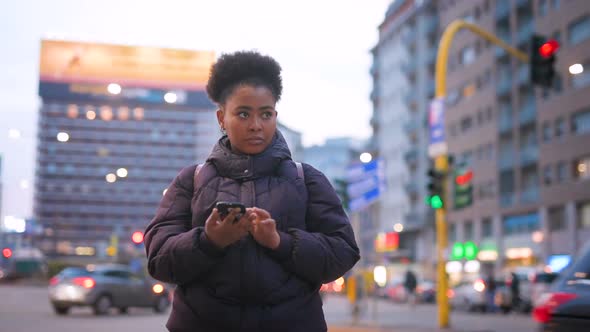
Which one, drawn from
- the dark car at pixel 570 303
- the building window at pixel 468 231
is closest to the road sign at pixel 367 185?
the dark car at pixel 570 303

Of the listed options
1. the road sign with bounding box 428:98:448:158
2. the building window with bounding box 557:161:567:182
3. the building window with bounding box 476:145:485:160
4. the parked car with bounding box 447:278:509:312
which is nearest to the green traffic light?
the road sign with bounding box 428:98:448:158

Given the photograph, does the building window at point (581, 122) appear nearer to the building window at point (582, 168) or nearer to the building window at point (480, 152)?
the building window at point (582, 168)

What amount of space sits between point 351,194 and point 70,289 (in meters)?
10.0

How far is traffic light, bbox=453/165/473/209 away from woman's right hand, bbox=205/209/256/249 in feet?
55.1

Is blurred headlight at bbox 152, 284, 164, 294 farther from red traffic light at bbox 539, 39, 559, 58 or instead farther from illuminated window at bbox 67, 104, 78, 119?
illuminated window at bbox 67, 104, 78, 119

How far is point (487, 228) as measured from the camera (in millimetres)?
63938

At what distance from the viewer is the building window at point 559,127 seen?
51.5m

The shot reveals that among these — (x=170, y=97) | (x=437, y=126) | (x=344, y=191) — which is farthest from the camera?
(x=170, y=97)

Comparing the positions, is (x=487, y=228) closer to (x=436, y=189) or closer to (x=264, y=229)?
(x=436, y=189)

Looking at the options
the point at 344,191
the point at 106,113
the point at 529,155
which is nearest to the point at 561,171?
the point at 529,155

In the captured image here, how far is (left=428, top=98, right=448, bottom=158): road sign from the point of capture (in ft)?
60.3

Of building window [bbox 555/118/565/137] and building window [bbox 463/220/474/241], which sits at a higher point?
building window [bbox 555/118/565/137]

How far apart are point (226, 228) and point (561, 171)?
5215 centimetres

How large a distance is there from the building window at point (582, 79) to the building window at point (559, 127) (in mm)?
2616
